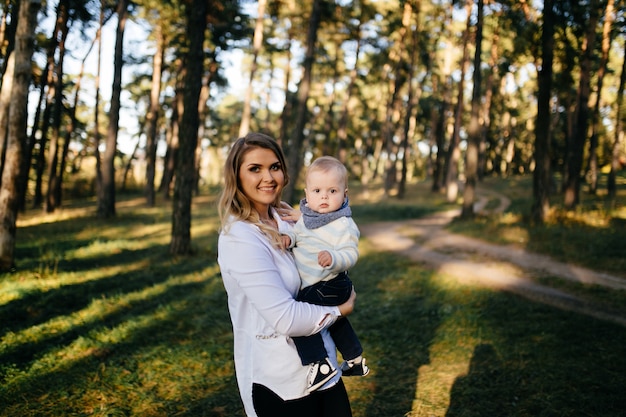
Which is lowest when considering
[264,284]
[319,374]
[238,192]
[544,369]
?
[544,369]

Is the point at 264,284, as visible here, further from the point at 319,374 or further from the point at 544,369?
the point at 544,369

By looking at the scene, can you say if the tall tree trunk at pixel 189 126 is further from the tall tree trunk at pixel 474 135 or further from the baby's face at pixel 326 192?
the tall tree trunk at pixel 474 135

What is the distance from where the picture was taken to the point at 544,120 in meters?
14.2

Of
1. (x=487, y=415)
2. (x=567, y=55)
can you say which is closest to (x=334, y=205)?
(x=487, y=415)

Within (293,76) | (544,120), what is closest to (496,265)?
(544,120)

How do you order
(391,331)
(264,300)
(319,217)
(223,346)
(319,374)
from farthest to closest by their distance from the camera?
1. (391,331)
2. (223,346)
3. (319,217)
4. (319,374)
5. (264,300)

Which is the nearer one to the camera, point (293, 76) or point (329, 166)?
point (329, 166)

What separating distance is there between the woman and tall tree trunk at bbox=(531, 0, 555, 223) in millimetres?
14468

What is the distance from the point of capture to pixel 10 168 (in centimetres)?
848

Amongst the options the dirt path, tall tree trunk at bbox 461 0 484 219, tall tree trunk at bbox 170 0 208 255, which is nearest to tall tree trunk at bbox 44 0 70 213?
tall tree trunk at bbox 170 0 208 255

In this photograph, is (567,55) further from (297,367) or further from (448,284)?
(297,367)

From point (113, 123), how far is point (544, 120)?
56.6 ft

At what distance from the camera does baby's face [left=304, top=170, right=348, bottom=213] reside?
2594 millimetres

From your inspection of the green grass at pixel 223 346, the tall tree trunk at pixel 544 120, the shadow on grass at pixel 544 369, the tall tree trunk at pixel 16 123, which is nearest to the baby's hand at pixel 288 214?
the green grass at pixel 223 346
